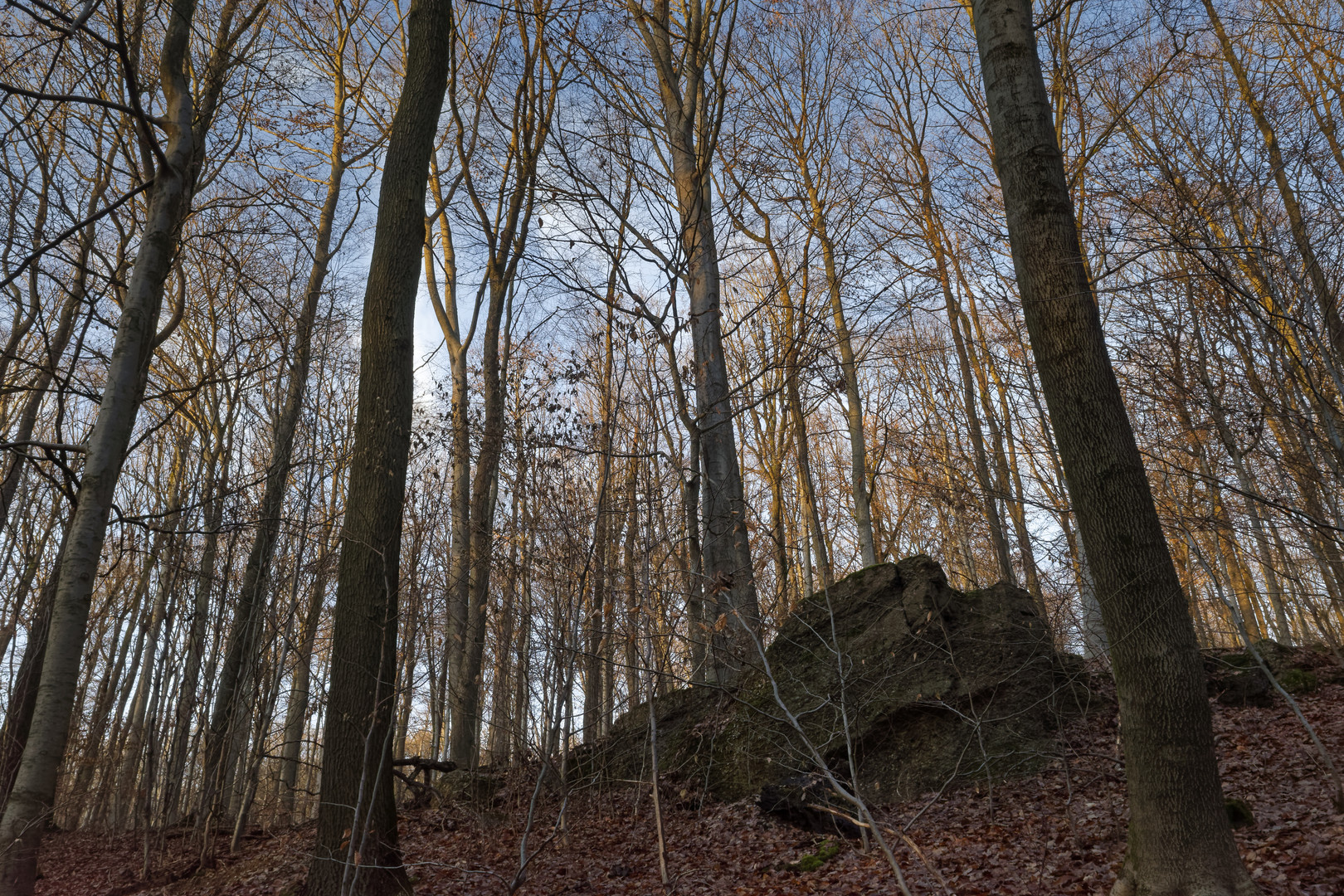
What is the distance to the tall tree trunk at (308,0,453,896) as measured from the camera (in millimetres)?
3689

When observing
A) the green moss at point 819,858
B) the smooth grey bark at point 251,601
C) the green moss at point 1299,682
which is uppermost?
the smooth grey bark at point 251,601

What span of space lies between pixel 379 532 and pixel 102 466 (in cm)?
193

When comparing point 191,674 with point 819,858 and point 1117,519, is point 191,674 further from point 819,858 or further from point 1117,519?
point 1117,519

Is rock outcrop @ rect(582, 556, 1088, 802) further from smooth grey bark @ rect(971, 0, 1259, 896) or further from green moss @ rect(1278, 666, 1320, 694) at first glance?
smooth grey bark @ rect(971, 0, 1259, 896)

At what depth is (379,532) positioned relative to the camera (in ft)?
13.7

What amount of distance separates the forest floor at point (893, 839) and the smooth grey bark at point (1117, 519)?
0.66 meters

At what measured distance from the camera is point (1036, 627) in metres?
5.96

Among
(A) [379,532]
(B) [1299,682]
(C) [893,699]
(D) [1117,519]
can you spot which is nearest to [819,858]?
(C) [893,699]

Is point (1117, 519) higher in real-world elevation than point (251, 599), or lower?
lower

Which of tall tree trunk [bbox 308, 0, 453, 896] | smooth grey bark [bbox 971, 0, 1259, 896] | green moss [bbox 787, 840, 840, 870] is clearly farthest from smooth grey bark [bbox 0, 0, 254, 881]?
smooth grey bark [bbox 971, 0, 1259, 896]

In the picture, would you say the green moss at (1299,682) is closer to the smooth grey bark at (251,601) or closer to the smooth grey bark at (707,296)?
the smooth grey bark at (707,296)

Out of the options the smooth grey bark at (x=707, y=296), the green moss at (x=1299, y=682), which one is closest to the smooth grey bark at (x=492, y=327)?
the smooth grey bark at (x=707, y=296)

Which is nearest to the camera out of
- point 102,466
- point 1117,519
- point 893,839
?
point 1117,519

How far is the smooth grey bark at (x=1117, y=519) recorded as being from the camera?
2756mm
